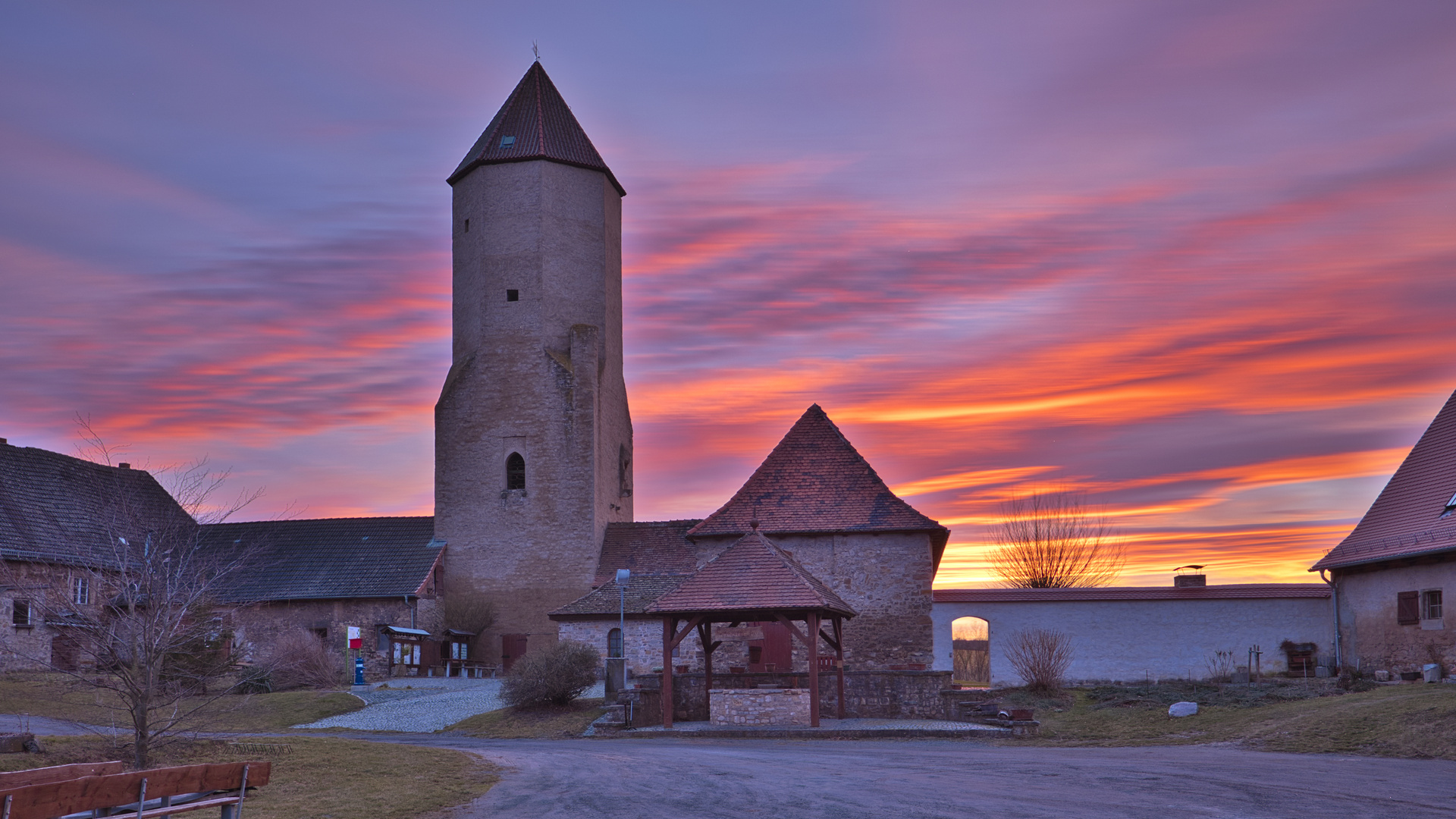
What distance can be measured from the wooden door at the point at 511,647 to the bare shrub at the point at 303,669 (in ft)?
22.1

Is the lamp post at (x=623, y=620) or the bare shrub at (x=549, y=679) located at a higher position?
the lamp post at (x=623, y=620)

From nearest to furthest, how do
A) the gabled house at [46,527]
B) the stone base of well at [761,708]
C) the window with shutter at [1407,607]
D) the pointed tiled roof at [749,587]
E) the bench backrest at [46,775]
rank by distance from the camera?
1. the bench backrest at [46,775]
2. the stone base of well at [761,708]
3. the pointed tiled roof at [749,587]
4. the window with shutter at [1407,607]
5. the gabled house at [46,527]

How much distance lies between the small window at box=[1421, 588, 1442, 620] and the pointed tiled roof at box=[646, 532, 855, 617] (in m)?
12.7

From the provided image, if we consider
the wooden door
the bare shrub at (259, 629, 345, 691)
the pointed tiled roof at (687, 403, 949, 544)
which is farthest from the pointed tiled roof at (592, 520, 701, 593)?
the bare shrub at (259, 629, 345, 691)

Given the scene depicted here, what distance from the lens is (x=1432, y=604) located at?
28.6 metres

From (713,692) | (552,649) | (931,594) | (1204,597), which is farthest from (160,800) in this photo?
(1204,597)

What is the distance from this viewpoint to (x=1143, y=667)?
109ft

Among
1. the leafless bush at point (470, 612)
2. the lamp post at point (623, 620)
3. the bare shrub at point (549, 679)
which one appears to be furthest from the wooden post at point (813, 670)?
the leafless bush at point (470, 612)

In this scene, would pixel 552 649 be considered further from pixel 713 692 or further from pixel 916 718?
pixel 916 718

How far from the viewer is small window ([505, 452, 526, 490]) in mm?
49750

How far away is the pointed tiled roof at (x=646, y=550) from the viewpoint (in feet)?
150

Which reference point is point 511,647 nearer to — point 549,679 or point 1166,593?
point 549,679

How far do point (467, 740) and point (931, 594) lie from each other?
14280 millimetres

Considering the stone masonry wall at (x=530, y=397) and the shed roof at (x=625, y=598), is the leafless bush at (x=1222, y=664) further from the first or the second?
the stone masonry wall at (x=530, y=397)
